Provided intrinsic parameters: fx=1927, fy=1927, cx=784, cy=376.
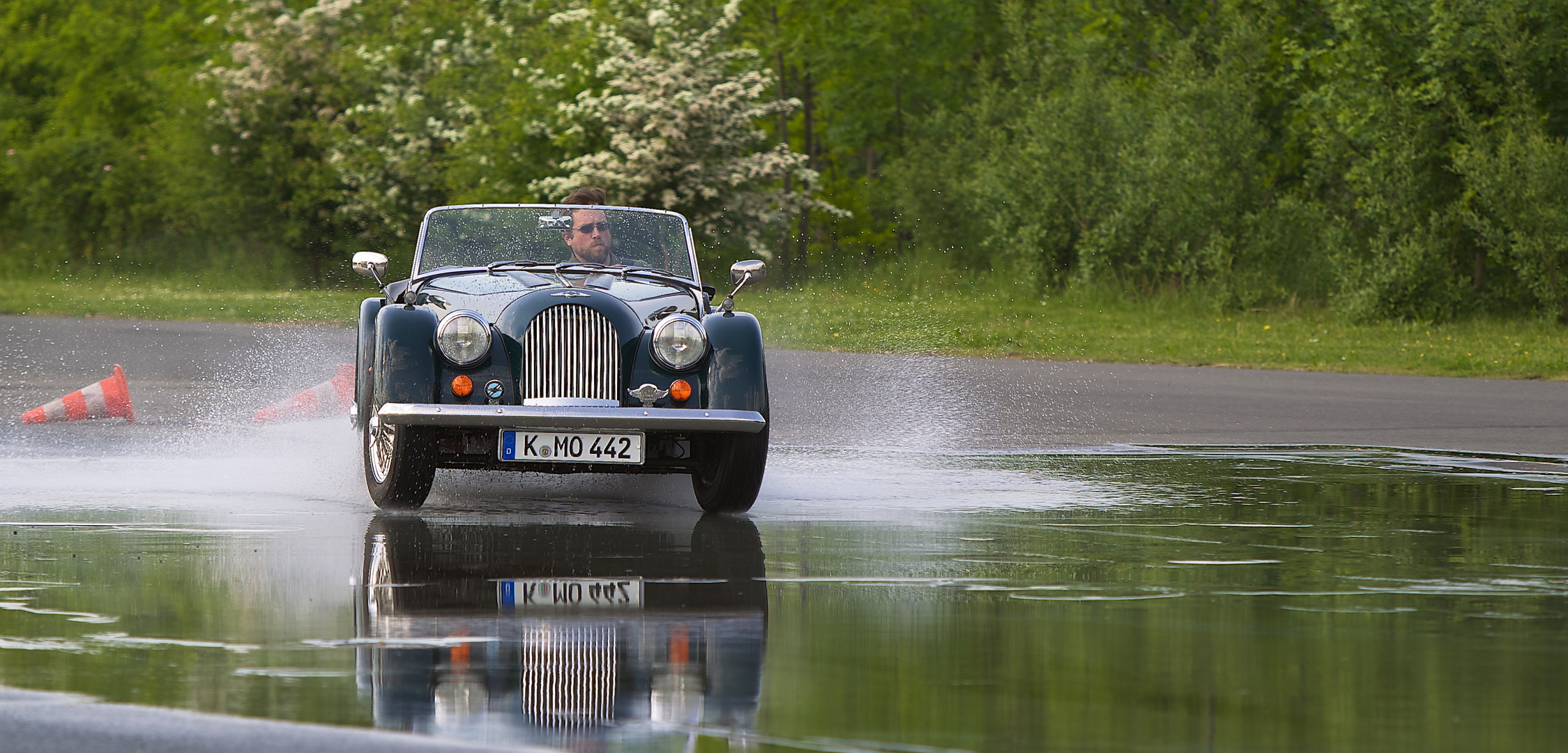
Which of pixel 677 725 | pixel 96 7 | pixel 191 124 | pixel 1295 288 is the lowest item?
pixel 677 725

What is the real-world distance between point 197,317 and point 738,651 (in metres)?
25.5

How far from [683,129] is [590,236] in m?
23.4

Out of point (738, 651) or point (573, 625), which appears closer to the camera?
point (738, 651)

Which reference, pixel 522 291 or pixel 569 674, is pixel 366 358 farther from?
pixel 569 674

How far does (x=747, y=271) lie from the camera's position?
33.3 ft

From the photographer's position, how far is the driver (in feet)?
34.1

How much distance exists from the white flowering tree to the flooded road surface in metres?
22.6

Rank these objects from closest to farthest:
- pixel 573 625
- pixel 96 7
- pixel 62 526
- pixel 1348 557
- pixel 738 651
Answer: pixel 738 651 → pixel 573 625 → pixel 1348 557 → pixel 62 526 → pixel 96 7

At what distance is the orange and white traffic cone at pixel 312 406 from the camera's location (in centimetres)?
1353

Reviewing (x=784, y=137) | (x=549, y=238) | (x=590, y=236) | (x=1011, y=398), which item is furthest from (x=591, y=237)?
(x=784, y=137)

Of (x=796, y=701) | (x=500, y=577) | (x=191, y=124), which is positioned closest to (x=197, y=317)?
(x=191, y=124)

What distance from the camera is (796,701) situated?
5.11 metres

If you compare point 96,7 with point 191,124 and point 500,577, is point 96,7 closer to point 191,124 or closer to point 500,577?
point 191,124

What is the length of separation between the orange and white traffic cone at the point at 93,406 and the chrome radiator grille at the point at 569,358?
573 centimetres
